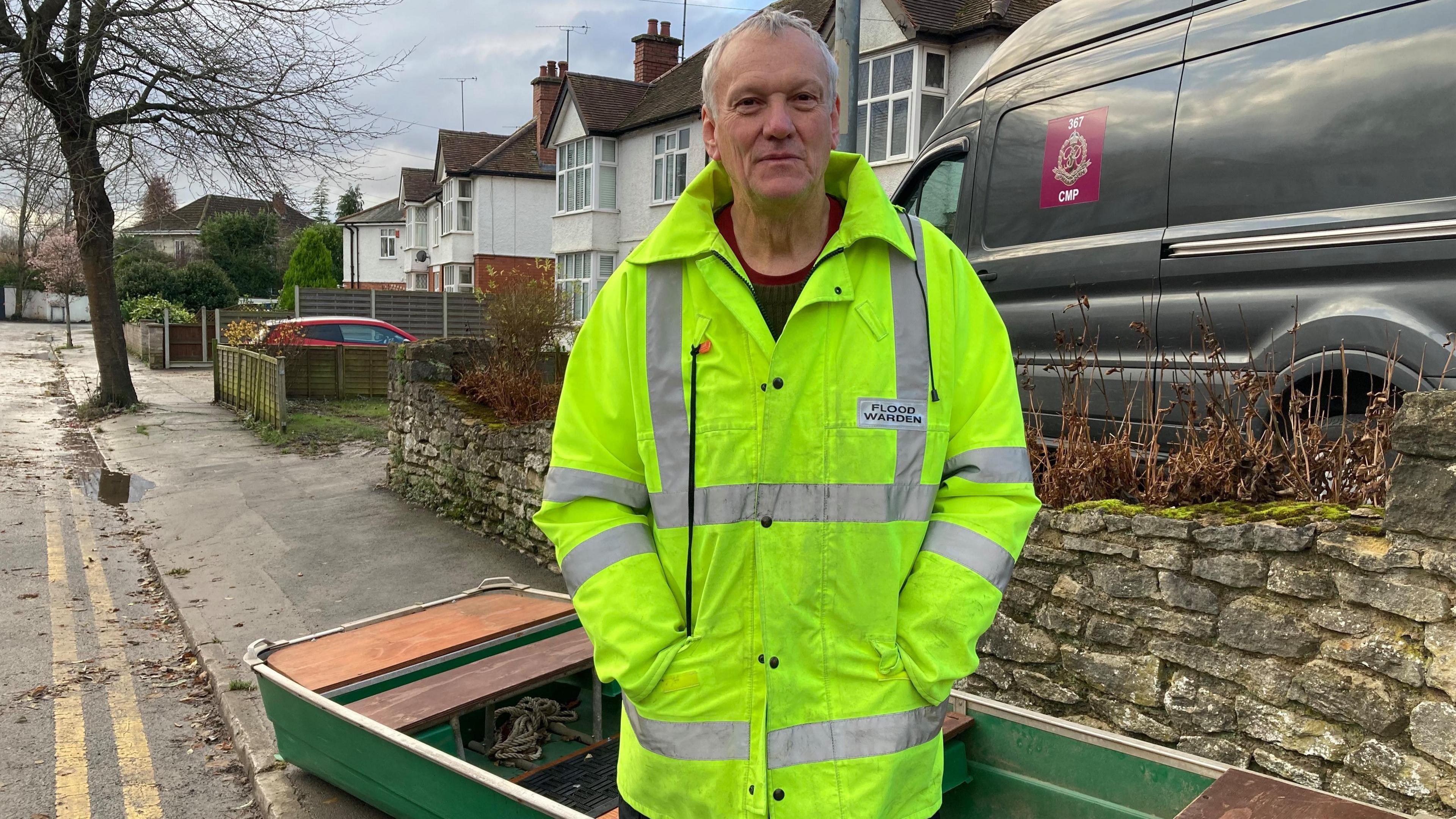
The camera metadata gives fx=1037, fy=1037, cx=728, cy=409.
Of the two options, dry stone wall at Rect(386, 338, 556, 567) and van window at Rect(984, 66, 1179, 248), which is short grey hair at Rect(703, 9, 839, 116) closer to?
van window at Rect(984, 66, 1179, 248)

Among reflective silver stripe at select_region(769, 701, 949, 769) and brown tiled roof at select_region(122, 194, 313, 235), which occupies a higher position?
brown tiled roof at select_region(122, 194, 313, 235)

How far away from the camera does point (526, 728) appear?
4492mm

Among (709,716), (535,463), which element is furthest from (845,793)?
(535,463)

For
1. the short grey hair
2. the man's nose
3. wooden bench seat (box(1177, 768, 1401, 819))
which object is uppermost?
the short grey hair

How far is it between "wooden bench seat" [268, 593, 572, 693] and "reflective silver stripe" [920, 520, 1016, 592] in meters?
3.00

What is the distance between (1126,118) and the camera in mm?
5316

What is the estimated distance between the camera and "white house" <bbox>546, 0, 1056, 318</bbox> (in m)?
18.4

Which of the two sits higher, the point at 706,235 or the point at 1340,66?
the point at 1340,66

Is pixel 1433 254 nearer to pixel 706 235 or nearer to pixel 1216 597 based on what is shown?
pixel 1216 597

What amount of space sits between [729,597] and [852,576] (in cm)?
24

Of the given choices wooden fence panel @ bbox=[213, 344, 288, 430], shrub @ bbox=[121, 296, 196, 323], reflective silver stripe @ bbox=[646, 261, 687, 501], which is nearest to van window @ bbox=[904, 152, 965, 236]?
reflective silver stripe @ bbox=[646, 261, 687, 501]

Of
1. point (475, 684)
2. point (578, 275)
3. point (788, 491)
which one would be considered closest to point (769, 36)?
point (788, 491)

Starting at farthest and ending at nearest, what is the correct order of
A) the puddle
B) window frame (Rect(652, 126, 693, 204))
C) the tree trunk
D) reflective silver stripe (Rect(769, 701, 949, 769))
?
window frame (Rect(652, 126, 693, 204)), the tree trunk, the puddle, reflective silver stripe (Rect(769, 701, 949, 769))

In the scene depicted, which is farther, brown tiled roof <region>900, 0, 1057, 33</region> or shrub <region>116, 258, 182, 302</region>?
shrub <region>116, 258, 182, 302</region>
